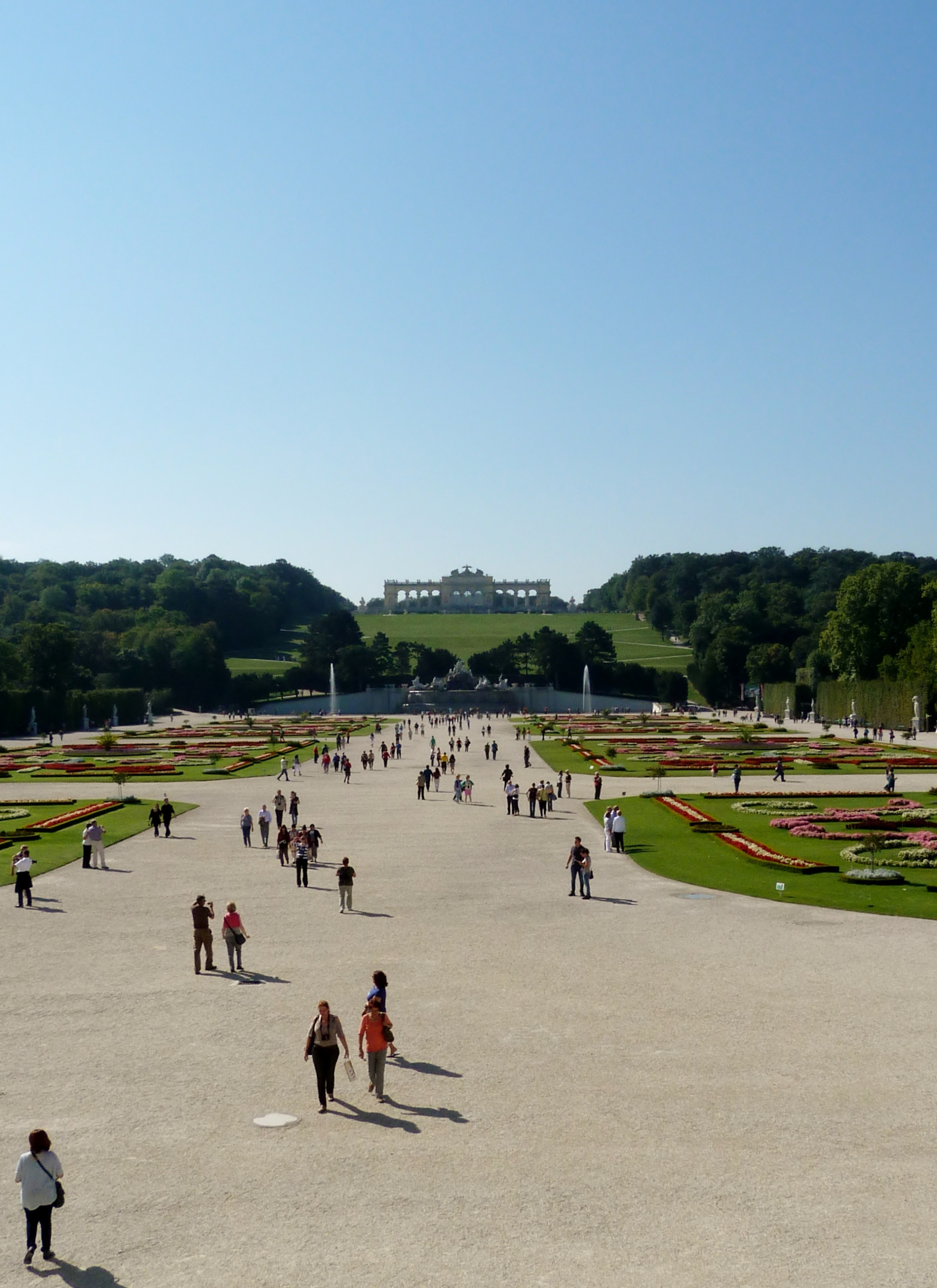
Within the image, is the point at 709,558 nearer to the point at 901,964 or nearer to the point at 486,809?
the point at 486,809

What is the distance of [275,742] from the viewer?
2418 inches

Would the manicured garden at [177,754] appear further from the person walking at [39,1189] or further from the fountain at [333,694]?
the person walking at [39,1189]

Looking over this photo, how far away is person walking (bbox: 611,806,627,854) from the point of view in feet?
77.9

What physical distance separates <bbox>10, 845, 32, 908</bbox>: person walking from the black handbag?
38.6 ft

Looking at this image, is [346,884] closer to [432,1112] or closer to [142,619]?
[432,1112]

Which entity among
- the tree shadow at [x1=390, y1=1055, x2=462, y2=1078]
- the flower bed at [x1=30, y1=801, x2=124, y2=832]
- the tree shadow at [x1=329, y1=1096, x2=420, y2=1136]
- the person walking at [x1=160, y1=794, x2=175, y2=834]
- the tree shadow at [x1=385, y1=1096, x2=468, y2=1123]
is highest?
the person walking at [x1=160, y1=794, x2=175, y2=834]

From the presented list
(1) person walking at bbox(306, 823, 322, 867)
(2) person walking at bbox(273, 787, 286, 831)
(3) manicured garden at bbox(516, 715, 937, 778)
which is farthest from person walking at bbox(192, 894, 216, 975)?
(3) manicured garden at bbox(516, 715, 937, 778)

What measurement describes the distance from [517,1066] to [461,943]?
16.5ft

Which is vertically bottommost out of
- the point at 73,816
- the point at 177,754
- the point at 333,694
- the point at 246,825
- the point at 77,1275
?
the point at 77,1275

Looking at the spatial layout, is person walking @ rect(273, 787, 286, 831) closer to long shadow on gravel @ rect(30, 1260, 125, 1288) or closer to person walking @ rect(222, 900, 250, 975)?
person walking @ rect(222, 900, 250, 975)

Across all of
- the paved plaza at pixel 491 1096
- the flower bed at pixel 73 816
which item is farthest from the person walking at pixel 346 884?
the flower bed at pixel 73 816

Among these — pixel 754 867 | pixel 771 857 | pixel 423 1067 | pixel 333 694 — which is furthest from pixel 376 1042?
pixel 333 694

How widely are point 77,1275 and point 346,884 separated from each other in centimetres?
1074

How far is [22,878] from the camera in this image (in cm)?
1875
